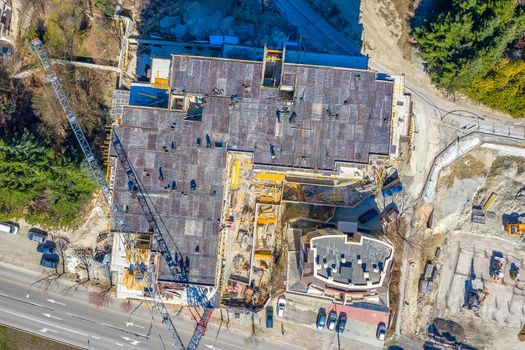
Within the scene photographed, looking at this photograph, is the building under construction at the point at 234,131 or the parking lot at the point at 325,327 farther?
the parking lot at the point at 325,327

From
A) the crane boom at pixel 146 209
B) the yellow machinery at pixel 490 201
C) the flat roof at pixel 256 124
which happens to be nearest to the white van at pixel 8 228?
the flat roof at pixel 256 124

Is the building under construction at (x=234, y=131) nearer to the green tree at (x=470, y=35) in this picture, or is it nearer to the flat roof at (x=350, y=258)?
the flat roof at (x=350, y=258)

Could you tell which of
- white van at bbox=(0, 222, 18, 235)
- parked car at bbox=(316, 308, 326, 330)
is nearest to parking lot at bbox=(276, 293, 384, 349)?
parked car at bbox=(316, 308, 326, 330)

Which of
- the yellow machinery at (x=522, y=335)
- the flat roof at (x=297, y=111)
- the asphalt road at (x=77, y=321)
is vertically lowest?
the asphalt road at (x=77, y=321)

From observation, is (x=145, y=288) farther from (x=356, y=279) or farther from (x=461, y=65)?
(x=461, y=65)

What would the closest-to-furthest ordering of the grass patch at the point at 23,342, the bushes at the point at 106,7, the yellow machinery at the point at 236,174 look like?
the yellow machinery at the point at 236,174
the bushes at the point at 106,7
the grass patch at the point at 23,342

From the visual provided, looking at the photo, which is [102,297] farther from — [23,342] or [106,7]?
[106,7]

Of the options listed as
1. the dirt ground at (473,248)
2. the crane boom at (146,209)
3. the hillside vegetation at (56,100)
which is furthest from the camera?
the dirt ground at (473,248)
